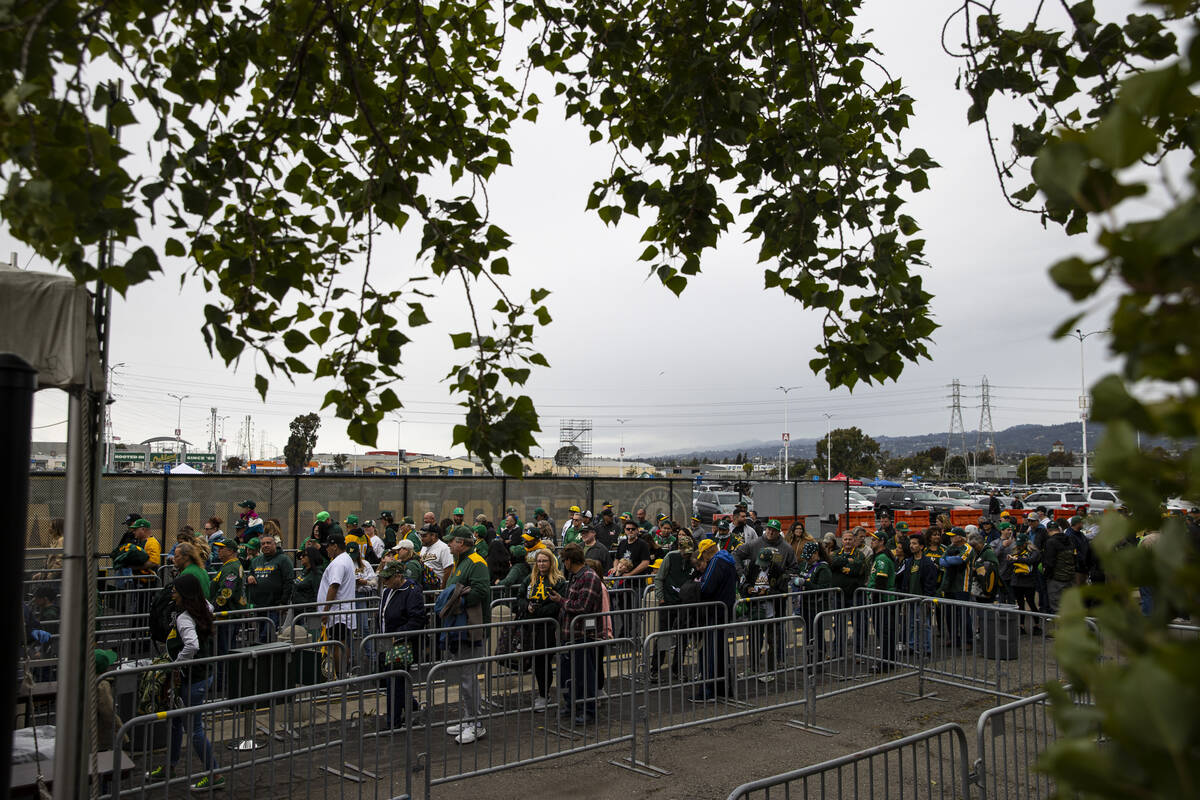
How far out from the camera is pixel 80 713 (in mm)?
3986

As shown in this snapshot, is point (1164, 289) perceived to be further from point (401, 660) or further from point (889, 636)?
point (889, 636)

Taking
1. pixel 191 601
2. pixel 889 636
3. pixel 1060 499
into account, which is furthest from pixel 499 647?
pixel 1060 499

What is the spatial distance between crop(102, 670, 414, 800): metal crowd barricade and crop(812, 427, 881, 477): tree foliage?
94.4 meters

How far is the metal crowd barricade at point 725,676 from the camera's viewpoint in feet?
29.1

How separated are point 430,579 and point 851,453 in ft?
314

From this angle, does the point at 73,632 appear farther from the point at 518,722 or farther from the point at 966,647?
the point at 966,647

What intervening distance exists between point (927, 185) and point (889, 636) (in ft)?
23.2

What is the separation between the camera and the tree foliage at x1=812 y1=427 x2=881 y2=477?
330 ft

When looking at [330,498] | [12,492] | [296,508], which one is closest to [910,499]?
[330,498]

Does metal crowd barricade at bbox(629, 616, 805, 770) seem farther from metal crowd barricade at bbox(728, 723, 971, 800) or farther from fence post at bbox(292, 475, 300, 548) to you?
fence post at bbox(292, 475, 300, 548)

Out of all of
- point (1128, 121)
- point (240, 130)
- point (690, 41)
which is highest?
point (690, 41)

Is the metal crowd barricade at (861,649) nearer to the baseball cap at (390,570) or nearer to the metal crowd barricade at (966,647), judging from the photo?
the metal crowd barricade at (966,647)

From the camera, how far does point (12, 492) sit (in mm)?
2191

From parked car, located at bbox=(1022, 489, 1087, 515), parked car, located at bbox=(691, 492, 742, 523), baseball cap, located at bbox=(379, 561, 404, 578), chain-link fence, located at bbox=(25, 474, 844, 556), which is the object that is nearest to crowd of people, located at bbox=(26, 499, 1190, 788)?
baseball cap, located at bbox=(379, 561, 404, 578)
